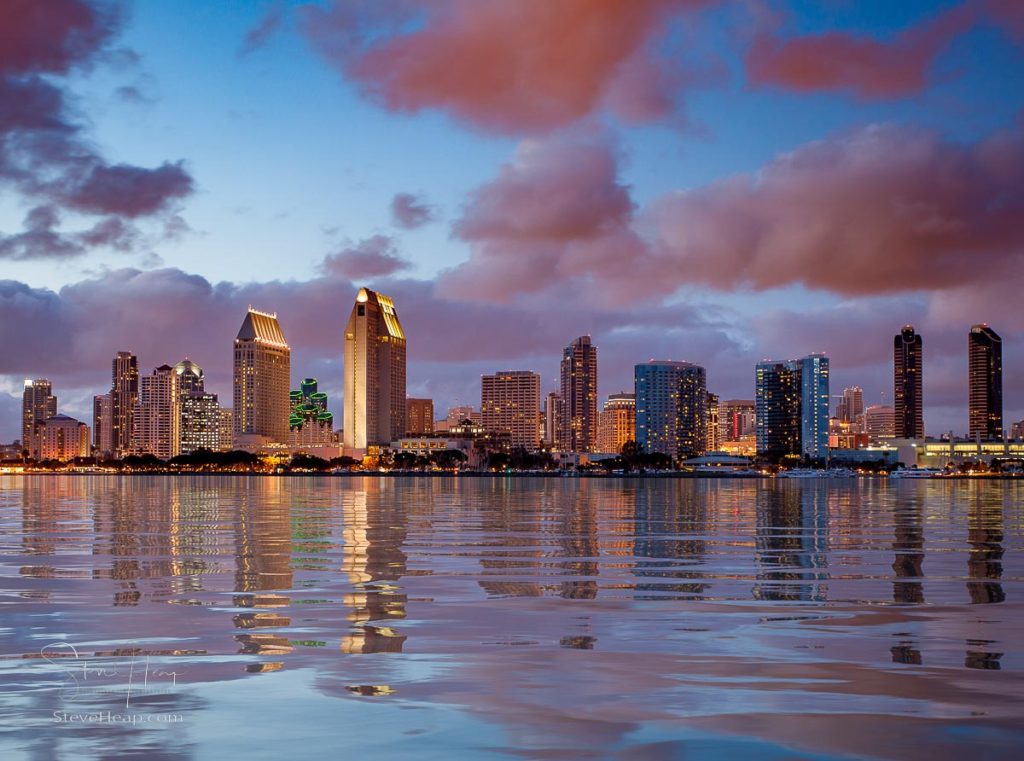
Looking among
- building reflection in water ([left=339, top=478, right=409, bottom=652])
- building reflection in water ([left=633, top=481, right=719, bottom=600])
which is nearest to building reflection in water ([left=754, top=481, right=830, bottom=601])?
building reflection in water ([left=633, top=481, right=719, bottom=600])

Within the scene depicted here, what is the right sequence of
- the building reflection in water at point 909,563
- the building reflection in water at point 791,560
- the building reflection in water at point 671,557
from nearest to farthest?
1. the building reflection in water at point 909,563
2. the building reflection in water at point 791,560
3. the building reflection in water at point 671,557

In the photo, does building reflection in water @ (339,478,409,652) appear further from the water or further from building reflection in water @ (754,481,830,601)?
building reflection in water @ (754,481,830,601)

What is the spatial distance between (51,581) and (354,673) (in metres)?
15.6

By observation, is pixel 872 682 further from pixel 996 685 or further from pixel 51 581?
pixel 51 581

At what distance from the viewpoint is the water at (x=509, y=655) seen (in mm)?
11734

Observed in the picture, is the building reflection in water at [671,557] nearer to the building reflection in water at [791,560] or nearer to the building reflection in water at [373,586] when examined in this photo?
the building reflection in water at [791,560]

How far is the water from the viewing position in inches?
462

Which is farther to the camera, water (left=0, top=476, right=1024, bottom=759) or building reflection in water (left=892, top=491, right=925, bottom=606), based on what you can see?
building reflection in water (left=892, top=491, right=925, bottom=606)

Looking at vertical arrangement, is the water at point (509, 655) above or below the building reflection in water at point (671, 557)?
above

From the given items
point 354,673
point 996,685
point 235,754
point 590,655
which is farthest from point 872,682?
point 235,754

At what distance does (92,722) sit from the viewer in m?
12.3

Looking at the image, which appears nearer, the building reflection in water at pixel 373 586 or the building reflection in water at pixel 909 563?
the building reflection in water at pixel 373 586

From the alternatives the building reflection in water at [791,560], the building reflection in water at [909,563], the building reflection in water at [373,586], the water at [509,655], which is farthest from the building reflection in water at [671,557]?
the building reflection in water at [373,586]

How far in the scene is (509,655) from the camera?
1681 cm
